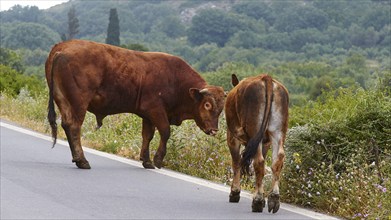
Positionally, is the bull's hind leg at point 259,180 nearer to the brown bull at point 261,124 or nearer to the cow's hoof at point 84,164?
the brown bull at point 261,124

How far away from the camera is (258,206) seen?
29.2 feet

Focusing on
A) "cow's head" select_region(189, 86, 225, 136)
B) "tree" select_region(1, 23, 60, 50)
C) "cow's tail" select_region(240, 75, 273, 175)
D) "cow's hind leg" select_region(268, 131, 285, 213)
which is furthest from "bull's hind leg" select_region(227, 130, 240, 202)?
"tree" select_region(1, 23, 60, 50)

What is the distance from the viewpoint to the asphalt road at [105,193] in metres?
8.92

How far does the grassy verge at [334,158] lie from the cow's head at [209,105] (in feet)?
1.57

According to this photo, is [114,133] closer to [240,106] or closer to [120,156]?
[120,156]

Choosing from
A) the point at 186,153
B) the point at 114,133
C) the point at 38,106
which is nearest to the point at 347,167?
the point at 186,153

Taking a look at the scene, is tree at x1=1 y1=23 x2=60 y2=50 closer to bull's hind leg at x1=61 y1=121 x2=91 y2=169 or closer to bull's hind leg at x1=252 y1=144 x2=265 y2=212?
bull's hind leg at x1=61 y1=121 x2=91 y2=169

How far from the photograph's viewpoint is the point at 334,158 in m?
10.2

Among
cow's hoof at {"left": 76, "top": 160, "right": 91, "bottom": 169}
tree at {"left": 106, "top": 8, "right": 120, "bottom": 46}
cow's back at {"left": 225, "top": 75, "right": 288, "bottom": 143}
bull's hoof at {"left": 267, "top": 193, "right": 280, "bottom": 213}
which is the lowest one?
tree at {"left": 106, "top": 8, "right": 120, "bottom": 46}

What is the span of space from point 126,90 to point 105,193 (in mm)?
2522

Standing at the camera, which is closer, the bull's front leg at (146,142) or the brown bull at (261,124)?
the brown bull at (261,124)

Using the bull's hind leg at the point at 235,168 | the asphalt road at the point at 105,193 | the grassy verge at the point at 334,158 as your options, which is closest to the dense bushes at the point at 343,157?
the grassy verge at the point at 334,158

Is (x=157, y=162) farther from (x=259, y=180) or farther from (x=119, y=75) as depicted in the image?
(x=259, y=180)

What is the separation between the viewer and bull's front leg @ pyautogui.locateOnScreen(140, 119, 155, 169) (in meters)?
12.4
